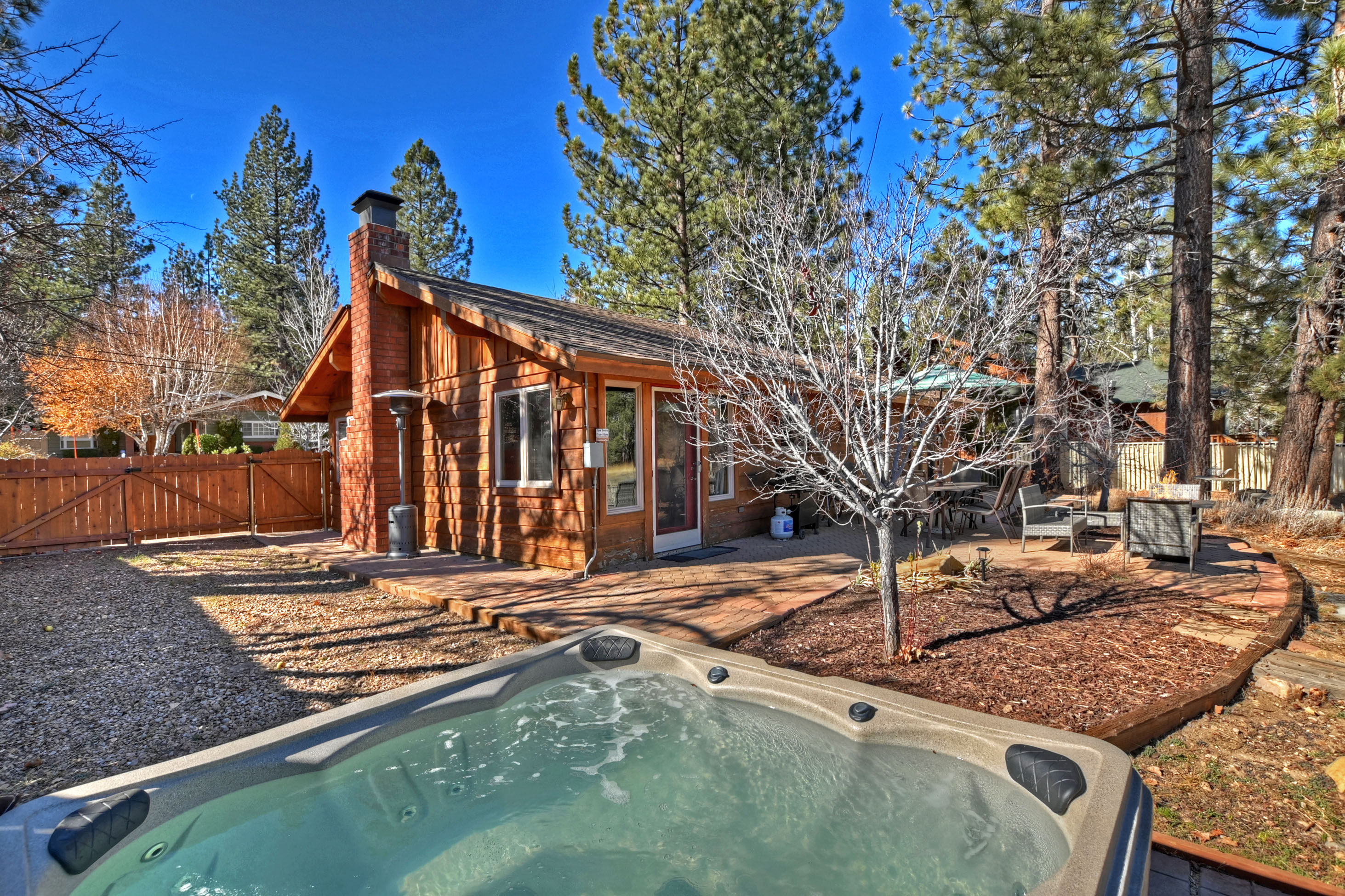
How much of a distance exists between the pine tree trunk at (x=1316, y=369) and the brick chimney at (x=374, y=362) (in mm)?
12643

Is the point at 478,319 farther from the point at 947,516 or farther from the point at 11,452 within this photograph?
the point at 11,452

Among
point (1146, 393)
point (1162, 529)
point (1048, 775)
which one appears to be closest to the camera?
point (1048, 775)

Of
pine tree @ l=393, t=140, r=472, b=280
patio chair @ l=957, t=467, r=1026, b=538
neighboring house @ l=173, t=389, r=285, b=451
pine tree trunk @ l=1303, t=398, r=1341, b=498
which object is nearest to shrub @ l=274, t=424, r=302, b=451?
neighboring house @ l=173, t=389, r=285, b=451

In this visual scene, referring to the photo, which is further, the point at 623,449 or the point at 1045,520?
the point at 1045,520

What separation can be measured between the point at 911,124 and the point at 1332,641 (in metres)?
9.32

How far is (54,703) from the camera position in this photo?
4109 mm

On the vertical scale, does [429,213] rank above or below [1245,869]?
above

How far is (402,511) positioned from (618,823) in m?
6.75

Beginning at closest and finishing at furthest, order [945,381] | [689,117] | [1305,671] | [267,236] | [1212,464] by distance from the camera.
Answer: [1305,671] < [945,381] < [1212,464] < [689,117] < [267,236]

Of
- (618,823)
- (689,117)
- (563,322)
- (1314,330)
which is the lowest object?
(618,823)

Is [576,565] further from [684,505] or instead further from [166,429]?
[166,429]

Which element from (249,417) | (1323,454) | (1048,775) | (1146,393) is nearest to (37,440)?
(249,417)

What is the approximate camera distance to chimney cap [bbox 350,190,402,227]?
30.8 ft

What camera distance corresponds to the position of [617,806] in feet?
11.0
